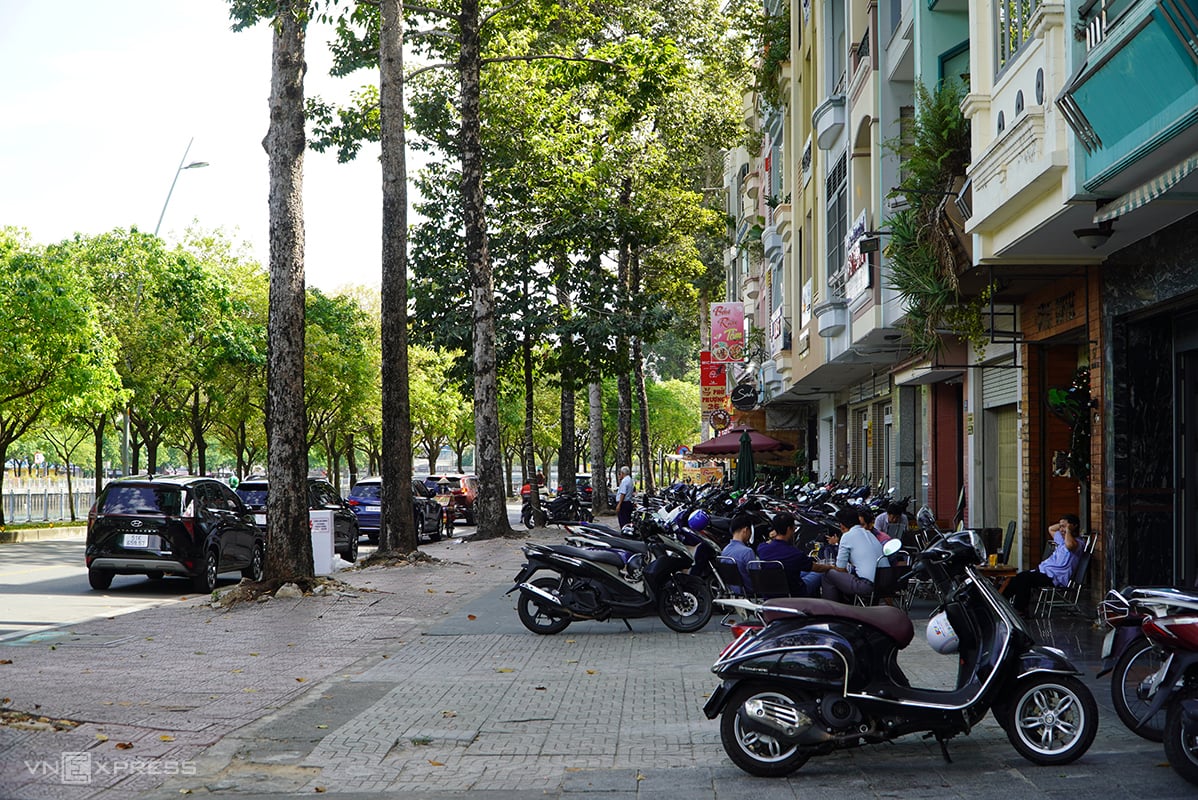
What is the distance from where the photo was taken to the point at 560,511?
1452 inches

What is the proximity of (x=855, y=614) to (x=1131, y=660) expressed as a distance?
169cm

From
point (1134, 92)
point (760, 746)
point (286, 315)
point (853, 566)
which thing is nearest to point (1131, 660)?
point (760, 746)

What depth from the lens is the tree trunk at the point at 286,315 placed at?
53.0 feet

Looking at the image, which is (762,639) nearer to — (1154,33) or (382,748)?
(382,748)

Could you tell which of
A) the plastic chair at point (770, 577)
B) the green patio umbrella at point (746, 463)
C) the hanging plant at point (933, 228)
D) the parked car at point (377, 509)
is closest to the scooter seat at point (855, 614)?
the plastic chair at point (770, 577)

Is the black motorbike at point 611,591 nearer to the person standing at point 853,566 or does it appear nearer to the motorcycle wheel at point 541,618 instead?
the motorcycle wheel at point 541,618

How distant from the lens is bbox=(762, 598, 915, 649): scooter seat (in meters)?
7.02

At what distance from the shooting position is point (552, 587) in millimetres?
13117

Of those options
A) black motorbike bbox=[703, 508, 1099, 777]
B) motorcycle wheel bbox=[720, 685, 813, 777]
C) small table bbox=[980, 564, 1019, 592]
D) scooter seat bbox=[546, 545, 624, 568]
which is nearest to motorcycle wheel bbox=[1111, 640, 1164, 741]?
black motorbike bbox=[703, 508, 1099, 777]

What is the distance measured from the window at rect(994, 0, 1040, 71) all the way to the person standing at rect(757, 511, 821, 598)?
464cm

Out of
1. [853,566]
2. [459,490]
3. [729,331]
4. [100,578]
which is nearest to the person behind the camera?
[853,566]

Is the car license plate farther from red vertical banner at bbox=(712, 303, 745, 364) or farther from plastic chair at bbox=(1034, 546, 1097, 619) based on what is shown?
red vertical banner at bbox=(712, 303, 745, 364)

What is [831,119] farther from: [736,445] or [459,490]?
[459,490]

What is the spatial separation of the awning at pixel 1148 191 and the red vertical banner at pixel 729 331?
31388 millimetres
